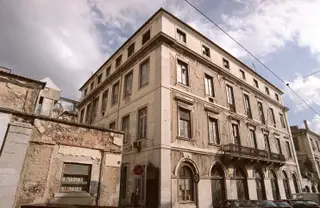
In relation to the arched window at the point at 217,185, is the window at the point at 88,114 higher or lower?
higher

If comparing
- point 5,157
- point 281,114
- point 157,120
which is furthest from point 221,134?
point 281,114

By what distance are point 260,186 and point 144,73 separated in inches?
538

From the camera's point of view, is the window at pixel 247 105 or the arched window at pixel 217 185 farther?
the window at pixel 247 105

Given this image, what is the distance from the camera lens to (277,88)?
88.9 ft

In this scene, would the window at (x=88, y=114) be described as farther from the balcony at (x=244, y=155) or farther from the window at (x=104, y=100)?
the balcony at (x=244, y=155)

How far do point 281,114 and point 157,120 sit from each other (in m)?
21.4

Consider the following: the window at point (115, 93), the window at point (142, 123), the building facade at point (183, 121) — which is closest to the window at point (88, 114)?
the building facade at point (183, 121)

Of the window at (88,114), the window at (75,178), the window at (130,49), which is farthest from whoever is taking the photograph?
the window at (88,114)

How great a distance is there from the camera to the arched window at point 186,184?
11.3 metres

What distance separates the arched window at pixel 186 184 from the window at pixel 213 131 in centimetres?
310

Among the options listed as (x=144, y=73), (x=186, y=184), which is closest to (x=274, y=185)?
(x=186, y=184)

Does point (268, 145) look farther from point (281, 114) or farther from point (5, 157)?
point (5, 157)

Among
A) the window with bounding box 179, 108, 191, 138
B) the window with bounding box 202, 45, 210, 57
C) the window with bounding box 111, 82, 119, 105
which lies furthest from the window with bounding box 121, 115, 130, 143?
the window with bounding box 202, 45, 210, 57

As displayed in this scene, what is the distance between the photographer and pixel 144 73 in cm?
1474
